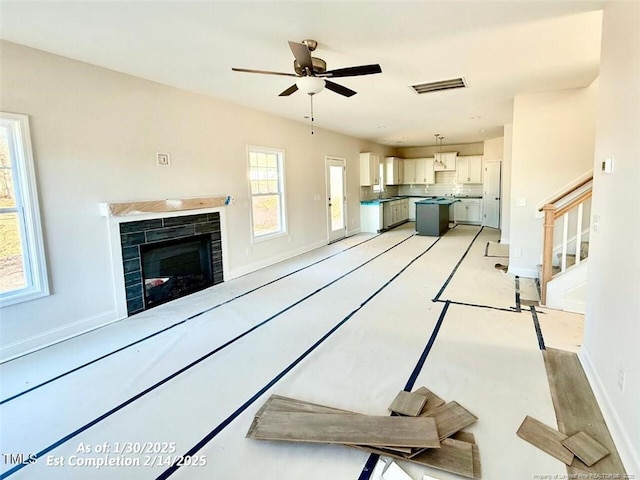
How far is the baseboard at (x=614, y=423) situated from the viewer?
169cm

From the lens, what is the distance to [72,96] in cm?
341

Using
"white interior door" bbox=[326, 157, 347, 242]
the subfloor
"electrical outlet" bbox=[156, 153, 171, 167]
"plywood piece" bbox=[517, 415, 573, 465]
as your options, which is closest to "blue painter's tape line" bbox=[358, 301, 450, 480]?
the subfloor

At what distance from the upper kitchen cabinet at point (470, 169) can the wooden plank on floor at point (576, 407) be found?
31.0 feet

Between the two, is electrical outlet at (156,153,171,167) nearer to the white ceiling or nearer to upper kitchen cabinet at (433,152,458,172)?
the white ceiling

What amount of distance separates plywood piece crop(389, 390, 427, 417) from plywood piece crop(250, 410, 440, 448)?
118 millimetres

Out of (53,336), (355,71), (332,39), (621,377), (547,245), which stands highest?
(332,39)

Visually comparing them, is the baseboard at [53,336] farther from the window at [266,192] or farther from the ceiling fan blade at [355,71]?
the ceiling fan blade at [355,71]

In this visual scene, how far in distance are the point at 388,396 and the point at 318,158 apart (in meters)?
6.07

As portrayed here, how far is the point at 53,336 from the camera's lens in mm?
3326

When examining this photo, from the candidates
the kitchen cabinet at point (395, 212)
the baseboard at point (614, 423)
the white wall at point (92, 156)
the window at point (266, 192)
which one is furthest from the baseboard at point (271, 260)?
the baseboard at point (614, 423)

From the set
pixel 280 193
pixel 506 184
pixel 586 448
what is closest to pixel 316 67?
pixel 586 448

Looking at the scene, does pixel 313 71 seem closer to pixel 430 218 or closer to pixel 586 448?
pixel 586 448

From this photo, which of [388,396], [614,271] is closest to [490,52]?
[614,271]

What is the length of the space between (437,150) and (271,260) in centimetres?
851
